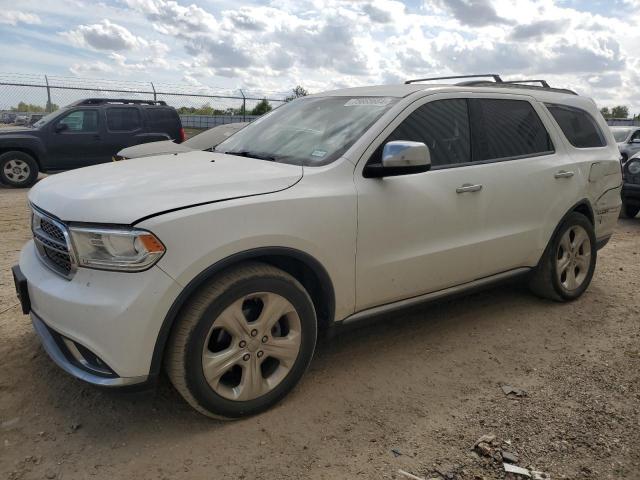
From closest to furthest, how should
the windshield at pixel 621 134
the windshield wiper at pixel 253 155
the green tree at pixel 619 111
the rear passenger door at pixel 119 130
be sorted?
1. the windshield wiper at pixel 253 155
2. the rear passenger door at pixel 119 130
3. the windshield at pixel 621 134
4. the green tree at pixel 619 111

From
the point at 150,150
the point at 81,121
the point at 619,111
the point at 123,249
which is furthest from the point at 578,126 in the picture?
the point at 619,111

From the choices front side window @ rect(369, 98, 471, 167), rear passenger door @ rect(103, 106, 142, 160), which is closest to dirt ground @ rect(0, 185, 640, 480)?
front side window @ rect(369, 98, 471, 167)

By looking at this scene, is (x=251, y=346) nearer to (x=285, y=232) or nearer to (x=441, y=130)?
(x=285, y=232)

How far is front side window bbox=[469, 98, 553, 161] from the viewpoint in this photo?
12.4ft

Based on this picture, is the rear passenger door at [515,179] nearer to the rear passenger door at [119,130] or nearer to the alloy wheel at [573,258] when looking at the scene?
the alloy wheel at [573,258]

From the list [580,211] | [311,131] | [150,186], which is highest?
[311,131]

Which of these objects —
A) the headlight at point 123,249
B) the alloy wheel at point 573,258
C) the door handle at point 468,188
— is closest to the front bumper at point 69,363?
the headlight at point 123,249

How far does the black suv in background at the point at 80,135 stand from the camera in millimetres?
10812

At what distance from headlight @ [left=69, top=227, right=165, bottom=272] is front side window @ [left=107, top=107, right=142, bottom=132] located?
32.5 ft

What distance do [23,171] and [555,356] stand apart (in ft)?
35.0

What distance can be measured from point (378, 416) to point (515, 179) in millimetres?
1996

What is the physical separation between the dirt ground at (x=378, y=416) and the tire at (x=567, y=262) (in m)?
0.49

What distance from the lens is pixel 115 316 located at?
232cm

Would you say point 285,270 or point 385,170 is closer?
point 285,270
